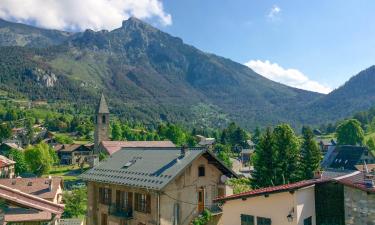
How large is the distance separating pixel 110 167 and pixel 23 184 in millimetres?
27580

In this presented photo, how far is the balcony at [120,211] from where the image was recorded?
29.0 m

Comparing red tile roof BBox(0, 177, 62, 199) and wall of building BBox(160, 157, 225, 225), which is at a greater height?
wall of building BBox(160, 157, 225, 225)

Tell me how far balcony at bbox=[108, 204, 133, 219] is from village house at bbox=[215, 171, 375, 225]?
11090 mm

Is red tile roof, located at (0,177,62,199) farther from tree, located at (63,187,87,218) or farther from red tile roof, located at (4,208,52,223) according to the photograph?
red tile roof, located at (4,208,52,223)

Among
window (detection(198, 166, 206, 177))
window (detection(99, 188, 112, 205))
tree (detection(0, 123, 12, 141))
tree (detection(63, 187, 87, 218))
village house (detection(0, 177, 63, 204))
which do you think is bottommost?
tree (detection(63, 187, 87, 218))

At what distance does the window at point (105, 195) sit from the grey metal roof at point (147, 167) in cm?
120

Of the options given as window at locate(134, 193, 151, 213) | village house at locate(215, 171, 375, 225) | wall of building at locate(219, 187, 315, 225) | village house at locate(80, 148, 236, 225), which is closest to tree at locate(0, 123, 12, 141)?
village house at locate(80, 148, 236, 225)

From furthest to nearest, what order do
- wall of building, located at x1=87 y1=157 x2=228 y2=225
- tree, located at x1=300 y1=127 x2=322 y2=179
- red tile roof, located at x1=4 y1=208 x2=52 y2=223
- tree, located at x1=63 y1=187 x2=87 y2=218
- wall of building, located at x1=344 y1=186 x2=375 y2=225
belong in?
tree, located at x1=300 y1=127 x2=322 y2=179 → tree, located at x1=63 y1=187 x2=87 y2=218 → wall of building, located at x1=87 y1=157 x2=228 y2=225 → wall of building, located at x1=344 y1=186 x2=375 y2=225 → red tile roof, located at x1=4 y1=208 x2=52 y2=223

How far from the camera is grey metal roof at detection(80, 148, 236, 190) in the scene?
27253 mm

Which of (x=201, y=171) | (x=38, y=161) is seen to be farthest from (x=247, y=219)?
(x=38, y=161)

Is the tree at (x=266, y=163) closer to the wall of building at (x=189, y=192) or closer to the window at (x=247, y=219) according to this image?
the wall of building at (x=189, y=192)

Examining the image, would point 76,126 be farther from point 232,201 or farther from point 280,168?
point 232,201

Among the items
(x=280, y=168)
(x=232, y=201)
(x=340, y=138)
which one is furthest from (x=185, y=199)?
(x=340, y=138)

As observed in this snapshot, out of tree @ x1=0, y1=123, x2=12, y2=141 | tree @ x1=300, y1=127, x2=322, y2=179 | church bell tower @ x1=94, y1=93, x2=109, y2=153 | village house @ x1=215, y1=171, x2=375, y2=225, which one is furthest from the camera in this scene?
tree @ x1=0, y1=123, x2=12, y2=141
